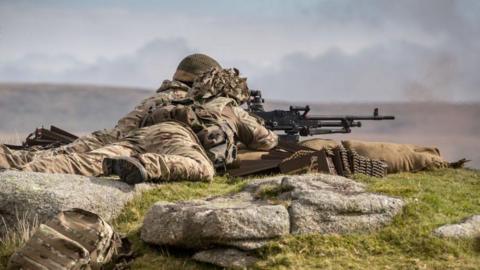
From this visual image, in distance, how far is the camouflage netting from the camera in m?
12.2

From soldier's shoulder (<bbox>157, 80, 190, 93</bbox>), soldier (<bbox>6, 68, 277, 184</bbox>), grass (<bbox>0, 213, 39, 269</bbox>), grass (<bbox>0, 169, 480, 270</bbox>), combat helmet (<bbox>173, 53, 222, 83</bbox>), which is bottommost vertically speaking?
grass (<bbox>0, 213, 39, 269</bbox>)

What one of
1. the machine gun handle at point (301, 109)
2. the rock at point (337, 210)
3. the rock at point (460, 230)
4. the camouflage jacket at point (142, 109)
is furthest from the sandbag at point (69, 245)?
the machine gun handle at point (301, 109)

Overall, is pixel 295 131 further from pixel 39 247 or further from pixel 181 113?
pixel 39 247

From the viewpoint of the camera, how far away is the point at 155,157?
908cm

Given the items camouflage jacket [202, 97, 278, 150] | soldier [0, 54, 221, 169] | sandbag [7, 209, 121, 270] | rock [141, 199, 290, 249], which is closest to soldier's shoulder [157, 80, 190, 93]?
soldier [0, 54, 221, 169]

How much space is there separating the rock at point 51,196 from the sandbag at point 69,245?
2.85ft

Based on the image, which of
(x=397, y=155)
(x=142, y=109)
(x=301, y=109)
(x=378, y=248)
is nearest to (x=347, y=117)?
(x=301, y=109)

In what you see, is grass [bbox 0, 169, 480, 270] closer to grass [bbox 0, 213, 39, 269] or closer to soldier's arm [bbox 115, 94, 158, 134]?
grass [bbox 0, 213, 39, 269]

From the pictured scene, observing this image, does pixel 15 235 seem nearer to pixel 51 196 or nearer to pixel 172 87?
pixel 51 196

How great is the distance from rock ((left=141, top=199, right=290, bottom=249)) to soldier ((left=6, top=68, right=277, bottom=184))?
5.39 feet

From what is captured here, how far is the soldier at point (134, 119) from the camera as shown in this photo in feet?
33.1

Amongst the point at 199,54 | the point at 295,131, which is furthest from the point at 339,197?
the point at 295,131

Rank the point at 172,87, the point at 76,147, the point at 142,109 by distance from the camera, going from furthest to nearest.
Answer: the point at 172,87, the point at 142,109, the point at 76,147

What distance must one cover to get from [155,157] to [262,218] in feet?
8.14
